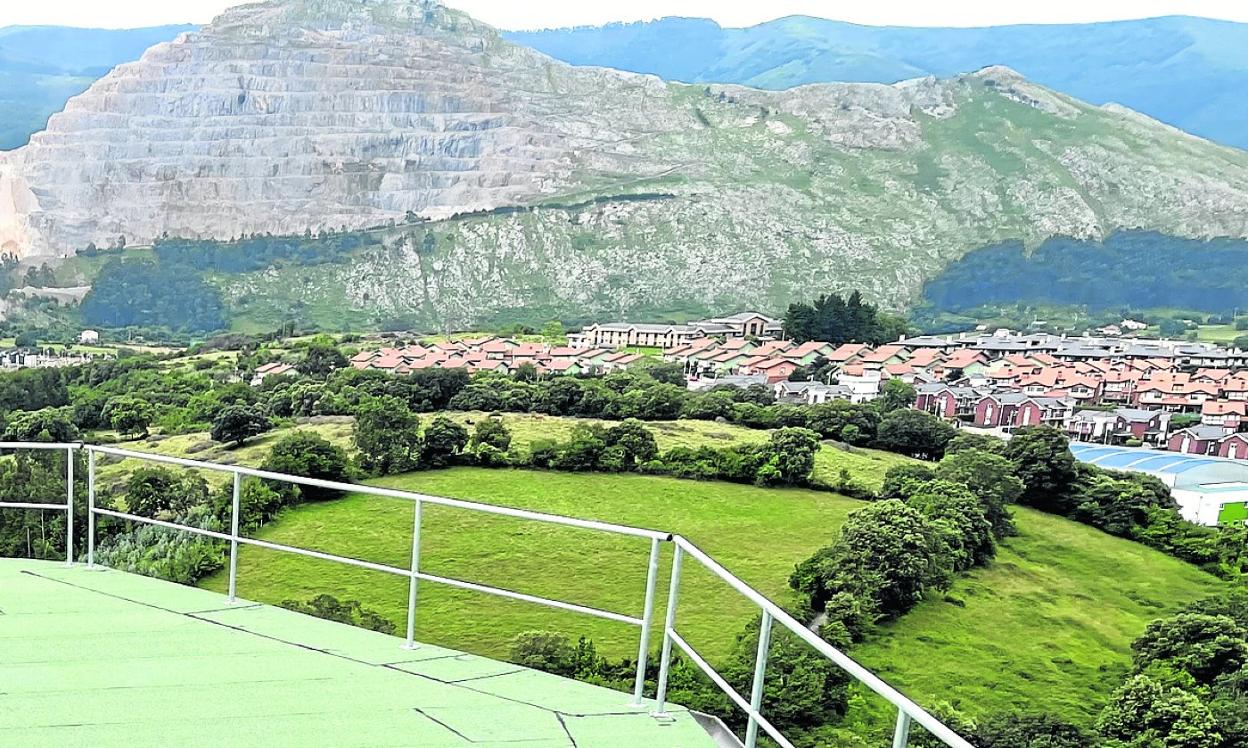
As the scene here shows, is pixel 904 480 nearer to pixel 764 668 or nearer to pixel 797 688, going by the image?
pixel 797 688

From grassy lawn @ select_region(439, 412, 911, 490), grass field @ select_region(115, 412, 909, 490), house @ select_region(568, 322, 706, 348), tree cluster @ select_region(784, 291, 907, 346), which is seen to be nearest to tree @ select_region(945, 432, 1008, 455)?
grassy lawn @ select_region(439, 412, 911, 490)

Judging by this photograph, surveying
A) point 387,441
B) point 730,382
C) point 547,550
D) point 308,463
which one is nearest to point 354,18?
point 730,382

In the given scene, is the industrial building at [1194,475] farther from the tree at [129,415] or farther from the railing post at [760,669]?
the railing post at [760,669]

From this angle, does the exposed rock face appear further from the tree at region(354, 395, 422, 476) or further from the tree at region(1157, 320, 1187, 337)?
the tree at region(354, 395, 422, 476)

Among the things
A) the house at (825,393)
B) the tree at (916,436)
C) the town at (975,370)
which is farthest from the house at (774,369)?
the tree at (916,436)

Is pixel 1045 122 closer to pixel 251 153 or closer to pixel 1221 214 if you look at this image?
pixel 1221 214

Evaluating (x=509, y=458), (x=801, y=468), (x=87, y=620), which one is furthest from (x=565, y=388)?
(x=87, y=620)
